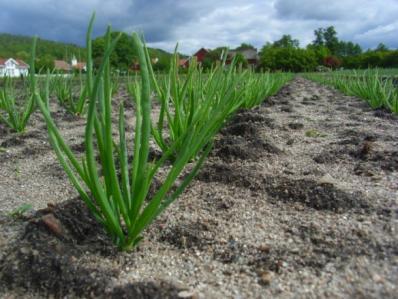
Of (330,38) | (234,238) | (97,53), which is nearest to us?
(234,238)

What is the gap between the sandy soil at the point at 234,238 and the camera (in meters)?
0.65

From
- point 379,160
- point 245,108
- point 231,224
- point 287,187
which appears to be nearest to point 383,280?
point 231,224

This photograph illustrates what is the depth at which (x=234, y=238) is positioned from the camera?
0.82 metres

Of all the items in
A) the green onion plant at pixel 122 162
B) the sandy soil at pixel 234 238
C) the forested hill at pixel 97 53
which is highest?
the forested hill at pixel 97 53

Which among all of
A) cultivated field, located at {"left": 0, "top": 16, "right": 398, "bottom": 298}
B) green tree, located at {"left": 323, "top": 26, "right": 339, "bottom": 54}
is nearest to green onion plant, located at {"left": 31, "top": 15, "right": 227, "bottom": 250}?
cultivated field, located at {"left": 0, "top": 16, "right": 398, "bottom": 298}

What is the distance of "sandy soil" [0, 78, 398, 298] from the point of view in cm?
65

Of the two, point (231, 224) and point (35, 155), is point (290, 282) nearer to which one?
point (231, 224)

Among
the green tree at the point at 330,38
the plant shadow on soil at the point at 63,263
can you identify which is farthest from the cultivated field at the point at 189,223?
the green tree at the point at 330,38

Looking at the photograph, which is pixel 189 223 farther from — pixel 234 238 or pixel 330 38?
pixel 330 38

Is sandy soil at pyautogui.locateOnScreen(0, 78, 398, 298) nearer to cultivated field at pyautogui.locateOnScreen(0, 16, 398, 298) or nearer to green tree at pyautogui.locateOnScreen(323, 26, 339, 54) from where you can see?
cultivated field at pyautogui.locateOnScreen(0, 16, 398, 298)

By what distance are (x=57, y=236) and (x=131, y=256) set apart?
165 millimetres

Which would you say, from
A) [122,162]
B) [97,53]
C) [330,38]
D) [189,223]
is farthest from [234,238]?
[330,38]

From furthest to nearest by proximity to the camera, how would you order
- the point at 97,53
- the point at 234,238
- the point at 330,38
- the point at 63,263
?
1. the point at 330,38
2. the point at 97,53
3. the point at 234,238
4. the point at 63,263

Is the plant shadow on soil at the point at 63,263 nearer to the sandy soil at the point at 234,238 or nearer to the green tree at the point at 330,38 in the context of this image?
the sandy soil at the point at 234,238
